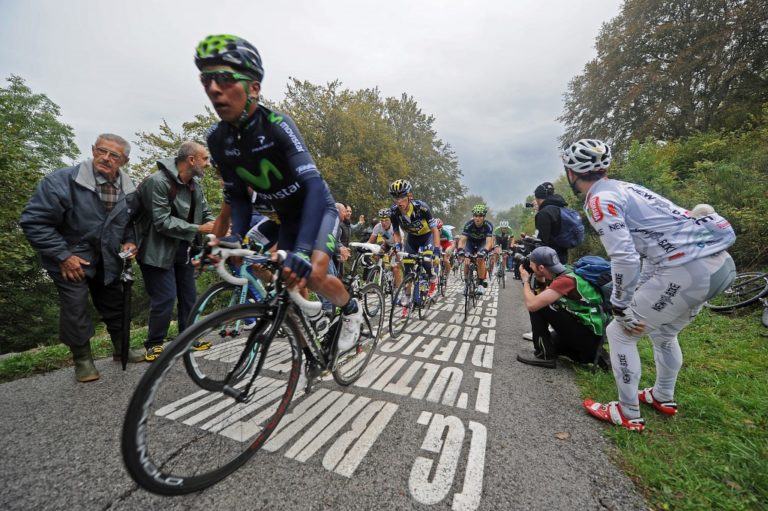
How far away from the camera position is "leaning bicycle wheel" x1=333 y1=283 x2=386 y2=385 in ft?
9.08

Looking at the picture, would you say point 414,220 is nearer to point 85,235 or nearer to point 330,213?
point 330,213

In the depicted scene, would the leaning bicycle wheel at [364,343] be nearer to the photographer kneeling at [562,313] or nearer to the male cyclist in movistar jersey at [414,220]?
the photographer kneeling at [562,313]

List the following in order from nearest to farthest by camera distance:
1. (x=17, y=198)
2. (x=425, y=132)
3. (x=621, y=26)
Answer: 1. (x=17, y=198)
2. (x=621, y=26)
3. (x=425, y=132)

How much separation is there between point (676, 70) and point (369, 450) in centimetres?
2478

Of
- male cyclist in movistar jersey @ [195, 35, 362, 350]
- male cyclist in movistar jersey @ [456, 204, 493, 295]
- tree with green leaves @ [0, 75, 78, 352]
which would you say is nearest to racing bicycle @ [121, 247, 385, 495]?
male cyclist in movistar jersey @ [195, 35, 362, 350]

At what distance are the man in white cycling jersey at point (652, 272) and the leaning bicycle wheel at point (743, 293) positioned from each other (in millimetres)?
4651

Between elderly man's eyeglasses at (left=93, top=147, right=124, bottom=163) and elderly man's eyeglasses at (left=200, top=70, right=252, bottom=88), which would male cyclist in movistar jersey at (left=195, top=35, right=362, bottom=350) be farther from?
elderly man's eyeglasses at (left=93, top=147, right=124, bottom=163)

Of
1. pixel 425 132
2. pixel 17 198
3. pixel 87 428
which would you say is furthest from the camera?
pixel 425 132

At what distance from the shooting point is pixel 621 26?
1917 cm

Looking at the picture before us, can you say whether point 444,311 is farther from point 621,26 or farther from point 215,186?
point 621,26

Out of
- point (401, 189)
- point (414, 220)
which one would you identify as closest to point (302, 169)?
point (401, 189)

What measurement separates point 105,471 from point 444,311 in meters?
5.80

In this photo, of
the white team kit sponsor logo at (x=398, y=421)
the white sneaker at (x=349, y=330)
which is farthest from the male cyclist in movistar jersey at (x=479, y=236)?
the white sneaker at (x=349, y=330)

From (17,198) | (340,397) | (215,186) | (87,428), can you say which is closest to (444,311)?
(340,397)
